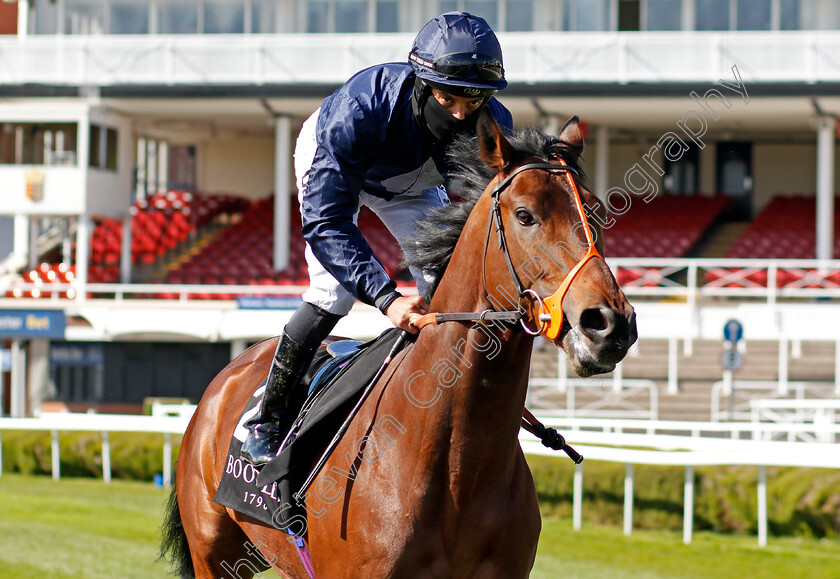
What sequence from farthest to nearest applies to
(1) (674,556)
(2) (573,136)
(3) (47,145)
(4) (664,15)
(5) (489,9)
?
(5) (489,9) < (4) (664,15) < (3) (47,145) < (1) (674,556) < (2) (573,136)

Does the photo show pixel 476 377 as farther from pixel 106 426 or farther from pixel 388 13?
pixel 388 13

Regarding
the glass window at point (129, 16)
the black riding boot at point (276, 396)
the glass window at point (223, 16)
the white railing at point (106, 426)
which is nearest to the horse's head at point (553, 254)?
the black riding boot at point (276, 396)

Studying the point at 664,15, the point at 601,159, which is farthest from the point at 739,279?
the point at 664,15

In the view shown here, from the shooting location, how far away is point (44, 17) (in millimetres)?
Result: 22438

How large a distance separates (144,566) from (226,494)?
319 cm

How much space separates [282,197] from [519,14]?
6.22 meters

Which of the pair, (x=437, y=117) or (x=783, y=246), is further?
(x=783, y=246)

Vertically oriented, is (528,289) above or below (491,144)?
below

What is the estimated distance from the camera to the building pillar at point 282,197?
64.4 feet

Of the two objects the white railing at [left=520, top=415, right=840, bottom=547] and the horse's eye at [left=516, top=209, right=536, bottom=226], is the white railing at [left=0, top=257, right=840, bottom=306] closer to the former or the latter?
the white railing at [left=520, top=415, right=840, bottom=547]

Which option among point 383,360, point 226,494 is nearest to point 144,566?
point 226,494

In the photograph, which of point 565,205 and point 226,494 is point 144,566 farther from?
point 565,205

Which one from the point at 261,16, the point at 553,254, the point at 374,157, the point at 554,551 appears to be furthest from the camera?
the point at 261,16

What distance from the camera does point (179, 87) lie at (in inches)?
771
